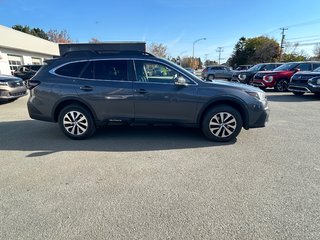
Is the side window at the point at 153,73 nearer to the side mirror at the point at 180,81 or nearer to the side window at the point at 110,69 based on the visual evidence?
the side mirror at the point at 180,81

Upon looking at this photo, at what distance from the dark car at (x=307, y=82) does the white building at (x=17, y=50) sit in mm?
24635

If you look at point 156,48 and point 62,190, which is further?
point 156,48

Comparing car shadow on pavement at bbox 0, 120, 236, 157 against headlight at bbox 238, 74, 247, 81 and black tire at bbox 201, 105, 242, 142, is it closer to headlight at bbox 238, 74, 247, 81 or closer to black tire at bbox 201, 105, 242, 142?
black tire at bbox 201, 105, 242, 142

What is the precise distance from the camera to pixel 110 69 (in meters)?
4.71

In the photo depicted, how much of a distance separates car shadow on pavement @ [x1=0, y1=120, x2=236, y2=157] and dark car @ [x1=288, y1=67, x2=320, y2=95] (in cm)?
794

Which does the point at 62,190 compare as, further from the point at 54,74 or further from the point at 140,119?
the point at 54,74

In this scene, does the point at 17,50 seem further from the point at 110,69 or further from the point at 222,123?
the point at 222,123

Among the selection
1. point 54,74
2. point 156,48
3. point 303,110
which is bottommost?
point 303,110

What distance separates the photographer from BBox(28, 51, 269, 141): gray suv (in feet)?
15.0

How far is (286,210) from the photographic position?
8.38 feet

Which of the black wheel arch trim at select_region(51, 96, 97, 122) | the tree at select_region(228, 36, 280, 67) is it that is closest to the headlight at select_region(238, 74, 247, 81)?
the black wheel arch trim at select_region(51, 96, 97, 122)

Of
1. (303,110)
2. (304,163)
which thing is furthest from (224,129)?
(303,110)

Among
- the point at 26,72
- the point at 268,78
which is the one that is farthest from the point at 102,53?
the point at 26,72

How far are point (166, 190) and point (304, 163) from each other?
247cm
